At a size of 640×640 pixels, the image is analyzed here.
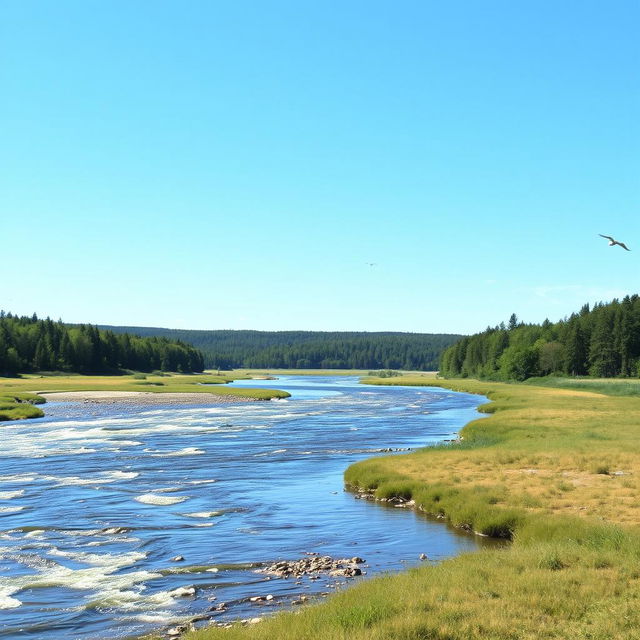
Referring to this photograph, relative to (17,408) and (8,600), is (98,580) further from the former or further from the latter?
(17,408)

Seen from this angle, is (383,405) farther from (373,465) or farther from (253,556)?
(253,556)

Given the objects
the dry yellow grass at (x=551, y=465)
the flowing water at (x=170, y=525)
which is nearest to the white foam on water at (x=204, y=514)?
the flowing water at (x=170, y=525)

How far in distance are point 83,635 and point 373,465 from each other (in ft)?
72.0

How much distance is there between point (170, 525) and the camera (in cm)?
2562

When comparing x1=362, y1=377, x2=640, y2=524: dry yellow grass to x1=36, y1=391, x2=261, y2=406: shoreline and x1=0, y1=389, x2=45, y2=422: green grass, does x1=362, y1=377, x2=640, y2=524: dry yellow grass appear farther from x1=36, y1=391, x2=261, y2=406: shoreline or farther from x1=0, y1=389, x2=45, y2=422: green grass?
x1=36, y1=391, x2=261, y2=406: shoreline

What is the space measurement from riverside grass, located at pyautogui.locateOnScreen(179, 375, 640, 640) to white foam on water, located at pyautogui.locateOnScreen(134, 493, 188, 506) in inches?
326

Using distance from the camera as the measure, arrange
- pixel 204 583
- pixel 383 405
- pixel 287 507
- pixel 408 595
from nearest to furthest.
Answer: pixel 408 595
pixel 204 583
pixel 287 507
pixel 383 405

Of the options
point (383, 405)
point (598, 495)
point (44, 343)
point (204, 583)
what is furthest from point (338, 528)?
point (44, 343)

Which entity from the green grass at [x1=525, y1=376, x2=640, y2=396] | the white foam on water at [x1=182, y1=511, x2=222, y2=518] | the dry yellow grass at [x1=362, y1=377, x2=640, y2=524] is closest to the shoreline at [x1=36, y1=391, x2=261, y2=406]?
the green grass at [x1=525, y1=376, x2=640, y2=396]

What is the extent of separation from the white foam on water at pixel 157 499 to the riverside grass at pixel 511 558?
27.2ft

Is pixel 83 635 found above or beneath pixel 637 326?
beneath

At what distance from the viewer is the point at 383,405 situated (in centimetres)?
9406

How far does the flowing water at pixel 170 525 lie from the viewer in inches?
680

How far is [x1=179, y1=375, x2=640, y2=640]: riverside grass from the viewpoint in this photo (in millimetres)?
13023
